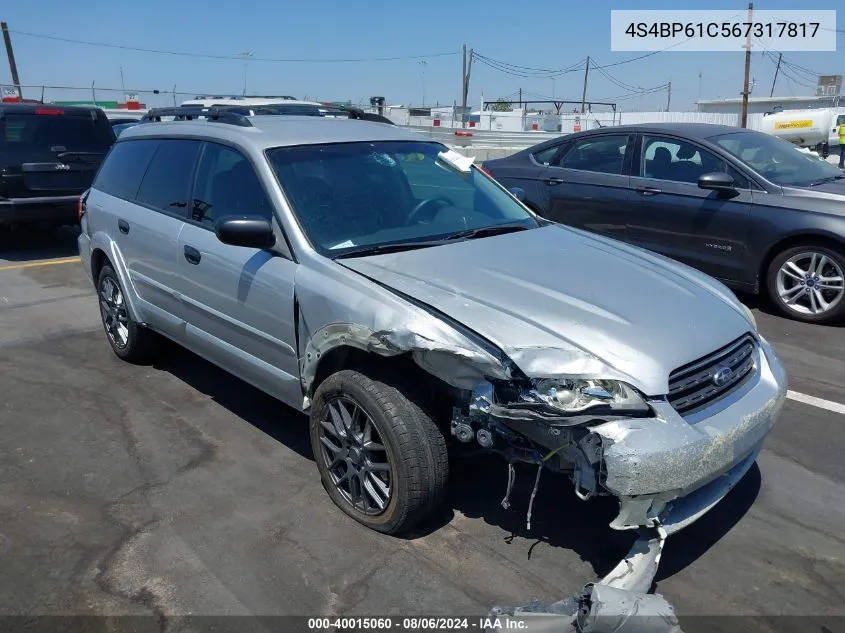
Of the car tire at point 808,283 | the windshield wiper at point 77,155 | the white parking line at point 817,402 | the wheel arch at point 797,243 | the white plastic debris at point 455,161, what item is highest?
the white plastic debris at point 455,161

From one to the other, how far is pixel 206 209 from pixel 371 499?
6.56 ft

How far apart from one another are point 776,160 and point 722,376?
4678 millimetres

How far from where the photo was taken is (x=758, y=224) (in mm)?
6211

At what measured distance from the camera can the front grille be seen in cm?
272

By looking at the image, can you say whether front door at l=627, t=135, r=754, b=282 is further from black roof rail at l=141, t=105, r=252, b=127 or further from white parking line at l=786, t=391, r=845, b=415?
black roof rail at l=141, t=105, r=252, b=127

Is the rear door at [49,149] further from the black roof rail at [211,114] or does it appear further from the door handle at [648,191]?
the door handle at [648,191]

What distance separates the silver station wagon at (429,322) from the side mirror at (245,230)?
10 millimetres

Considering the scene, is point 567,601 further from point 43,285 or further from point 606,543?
point 43,285

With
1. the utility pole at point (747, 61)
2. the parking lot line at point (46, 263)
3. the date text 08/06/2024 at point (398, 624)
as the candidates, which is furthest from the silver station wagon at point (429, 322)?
the utility pole at point (747, 61)

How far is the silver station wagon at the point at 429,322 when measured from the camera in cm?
261

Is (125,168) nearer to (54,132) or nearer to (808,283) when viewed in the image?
(54,132)

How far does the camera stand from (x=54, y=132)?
9359 mm

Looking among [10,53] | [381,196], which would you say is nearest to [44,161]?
[381,196]

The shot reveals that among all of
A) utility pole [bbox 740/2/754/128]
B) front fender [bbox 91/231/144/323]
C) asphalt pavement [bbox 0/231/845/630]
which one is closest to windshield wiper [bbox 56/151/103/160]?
front fender [bbox 91/231/144/323]
